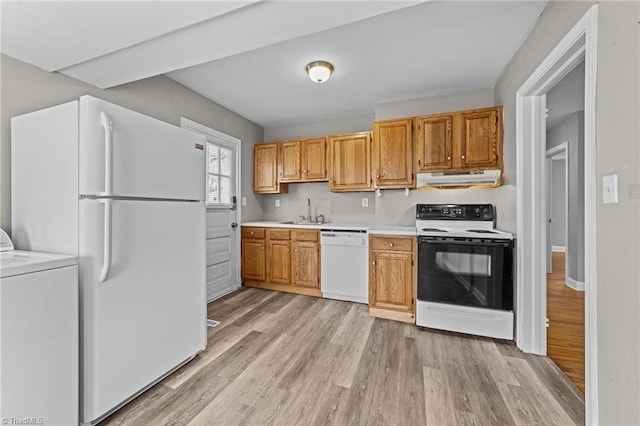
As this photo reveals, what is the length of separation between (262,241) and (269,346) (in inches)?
70.7

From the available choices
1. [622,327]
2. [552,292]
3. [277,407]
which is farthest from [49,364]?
[552,292]

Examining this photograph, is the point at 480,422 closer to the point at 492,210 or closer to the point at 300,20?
the point at 492,210

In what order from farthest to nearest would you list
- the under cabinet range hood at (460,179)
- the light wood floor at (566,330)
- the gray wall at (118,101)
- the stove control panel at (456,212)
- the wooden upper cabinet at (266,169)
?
the wooden upper cabinet at (266,169), the stove control panel at (456,212), the under cabinet range hood at (460,179), the light wood floor at (566,330), the gray wall at (118,101)

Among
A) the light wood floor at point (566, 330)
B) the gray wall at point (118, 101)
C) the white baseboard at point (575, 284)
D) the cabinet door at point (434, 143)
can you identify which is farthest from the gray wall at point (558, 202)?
the gray wall at point (118, 101)

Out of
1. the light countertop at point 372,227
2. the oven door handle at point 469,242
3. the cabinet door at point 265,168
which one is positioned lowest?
the oven door handle at point 469,242

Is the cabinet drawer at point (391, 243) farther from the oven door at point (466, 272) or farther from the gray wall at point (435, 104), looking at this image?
the gray wall at point (435, 104)

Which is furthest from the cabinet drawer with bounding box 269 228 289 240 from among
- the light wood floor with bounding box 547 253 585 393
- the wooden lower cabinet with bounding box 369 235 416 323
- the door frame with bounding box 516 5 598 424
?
the light wood floor with bounding box 547 253 585 393

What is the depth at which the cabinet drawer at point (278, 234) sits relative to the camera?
12.2ft

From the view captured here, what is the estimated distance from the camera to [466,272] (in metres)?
2.47

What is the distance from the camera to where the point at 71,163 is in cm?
144

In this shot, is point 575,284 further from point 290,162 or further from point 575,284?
point 290,162

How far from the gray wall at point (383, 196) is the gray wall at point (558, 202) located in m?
5.10

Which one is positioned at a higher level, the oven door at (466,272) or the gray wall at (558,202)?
the gray wall at (558,202)

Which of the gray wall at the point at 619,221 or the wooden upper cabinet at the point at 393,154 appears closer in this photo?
the gray wall at the point at 619,221
